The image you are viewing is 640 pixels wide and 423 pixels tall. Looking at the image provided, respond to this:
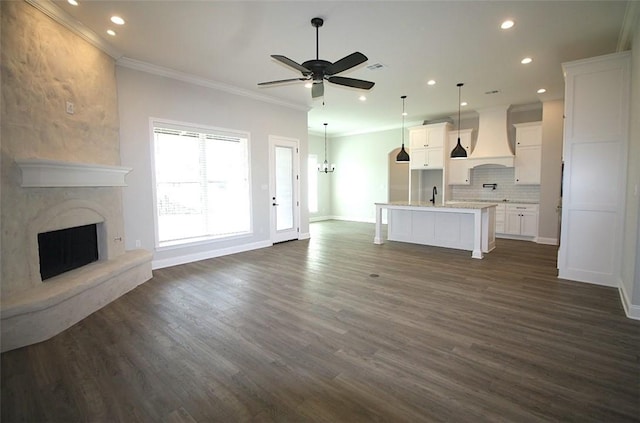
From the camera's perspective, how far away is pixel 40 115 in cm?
308

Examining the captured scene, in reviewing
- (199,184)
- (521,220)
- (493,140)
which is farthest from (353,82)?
(521,220)

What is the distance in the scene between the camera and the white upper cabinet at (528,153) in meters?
6.91

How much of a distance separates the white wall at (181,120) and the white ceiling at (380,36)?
1.20 ft

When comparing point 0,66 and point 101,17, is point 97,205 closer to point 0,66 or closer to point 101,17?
point 0,66

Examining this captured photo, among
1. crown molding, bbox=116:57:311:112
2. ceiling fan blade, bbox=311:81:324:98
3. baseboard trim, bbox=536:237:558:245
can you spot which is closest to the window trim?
crown molding, bbox=116:57:311:112

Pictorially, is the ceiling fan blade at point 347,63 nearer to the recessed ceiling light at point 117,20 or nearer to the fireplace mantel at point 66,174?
the recessed ceiling light at point 117,20

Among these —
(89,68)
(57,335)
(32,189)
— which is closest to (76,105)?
(89,68)

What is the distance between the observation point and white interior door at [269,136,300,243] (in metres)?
6.71

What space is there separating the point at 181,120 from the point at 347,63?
134 inches

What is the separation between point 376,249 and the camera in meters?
6.30

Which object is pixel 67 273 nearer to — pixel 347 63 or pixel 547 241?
pixel 347 63

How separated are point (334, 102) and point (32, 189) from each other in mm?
5586

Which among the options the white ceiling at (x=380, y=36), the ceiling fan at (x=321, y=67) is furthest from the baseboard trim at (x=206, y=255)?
the ceiling fan at (x=321, y=67)

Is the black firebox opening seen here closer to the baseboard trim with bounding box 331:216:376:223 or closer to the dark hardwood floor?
the dark hardwood floor
